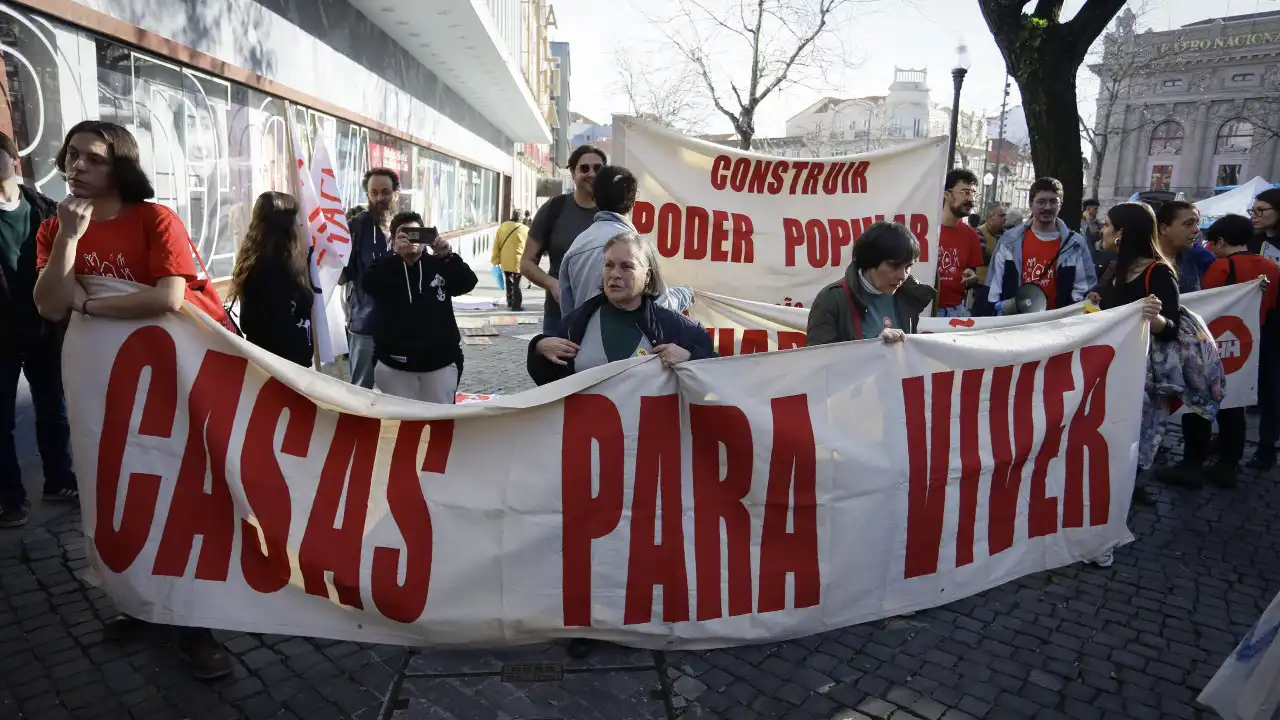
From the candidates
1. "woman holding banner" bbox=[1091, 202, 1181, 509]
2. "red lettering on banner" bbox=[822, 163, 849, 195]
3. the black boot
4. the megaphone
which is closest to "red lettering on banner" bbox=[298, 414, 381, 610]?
"red lettering on banner" bbox=[822, 163, 849, 195]

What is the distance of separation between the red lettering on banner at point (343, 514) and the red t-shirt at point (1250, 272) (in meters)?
5.64

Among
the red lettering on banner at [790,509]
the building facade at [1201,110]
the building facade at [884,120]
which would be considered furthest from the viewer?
the building facade at [884,120]

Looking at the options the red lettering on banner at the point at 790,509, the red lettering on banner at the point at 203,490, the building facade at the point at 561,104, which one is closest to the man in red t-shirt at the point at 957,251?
the red lettering on banner at the point at 790,509

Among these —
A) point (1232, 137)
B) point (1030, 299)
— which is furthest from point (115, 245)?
point (1232, 137)

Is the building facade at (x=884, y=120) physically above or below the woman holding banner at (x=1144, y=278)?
above

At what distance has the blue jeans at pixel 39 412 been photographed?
4.07 m

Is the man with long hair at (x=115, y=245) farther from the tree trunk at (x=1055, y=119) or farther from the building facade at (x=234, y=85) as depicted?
the tree trunk at (x=1055, y=119)

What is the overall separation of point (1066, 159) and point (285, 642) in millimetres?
8218

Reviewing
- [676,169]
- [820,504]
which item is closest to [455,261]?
[676,169]

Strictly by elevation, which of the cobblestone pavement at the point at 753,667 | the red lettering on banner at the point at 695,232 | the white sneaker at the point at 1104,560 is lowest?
the cobblestone pavement at the point at 753,667

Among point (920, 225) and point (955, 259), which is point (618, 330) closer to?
point (920, 225)

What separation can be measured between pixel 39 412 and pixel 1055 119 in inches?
341

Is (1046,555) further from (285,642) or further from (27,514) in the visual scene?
A: (27,514)

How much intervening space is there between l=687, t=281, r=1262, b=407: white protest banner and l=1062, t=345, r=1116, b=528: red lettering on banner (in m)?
1.10
